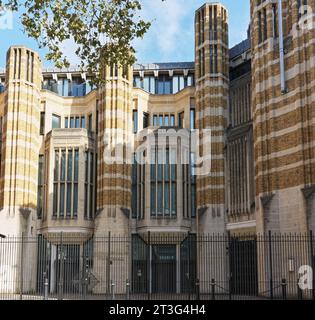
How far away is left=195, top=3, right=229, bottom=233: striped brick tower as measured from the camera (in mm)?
38750

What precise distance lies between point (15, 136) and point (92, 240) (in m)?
9.43

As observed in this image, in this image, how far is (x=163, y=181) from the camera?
Result: 4100cm

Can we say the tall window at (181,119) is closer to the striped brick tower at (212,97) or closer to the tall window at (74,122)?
the striped brick tower at (212,97)

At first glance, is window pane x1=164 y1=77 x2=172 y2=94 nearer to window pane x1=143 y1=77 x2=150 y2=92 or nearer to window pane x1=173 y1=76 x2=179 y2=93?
window pane x1=173 y1=76 x2=179 y2=93

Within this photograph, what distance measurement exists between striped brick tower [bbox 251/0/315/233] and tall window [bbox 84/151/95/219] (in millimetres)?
14112

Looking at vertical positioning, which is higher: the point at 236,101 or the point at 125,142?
the point at 236,101

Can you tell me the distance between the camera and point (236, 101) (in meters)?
39.7

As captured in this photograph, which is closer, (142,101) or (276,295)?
(276,295)

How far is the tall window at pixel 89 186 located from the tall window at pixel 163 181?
14.9 ft

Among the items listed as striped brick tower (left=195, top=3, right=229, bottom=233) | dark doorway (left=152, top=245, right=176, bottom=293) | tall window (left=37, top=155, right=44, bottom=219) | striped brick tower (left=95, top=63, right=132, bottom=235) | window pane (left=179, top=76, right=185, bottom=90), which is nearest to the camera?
striped brick tower (left=195, top=3, right=229, bottom=233)

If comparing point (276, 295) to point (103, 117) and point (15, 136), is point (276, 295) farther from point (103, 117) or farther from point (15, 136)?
point (15, 136)

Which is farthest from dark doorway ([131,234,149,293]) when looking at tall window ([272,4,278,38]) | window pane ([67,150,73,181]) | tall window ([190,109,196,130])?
tall window ([272,4,278,38])
